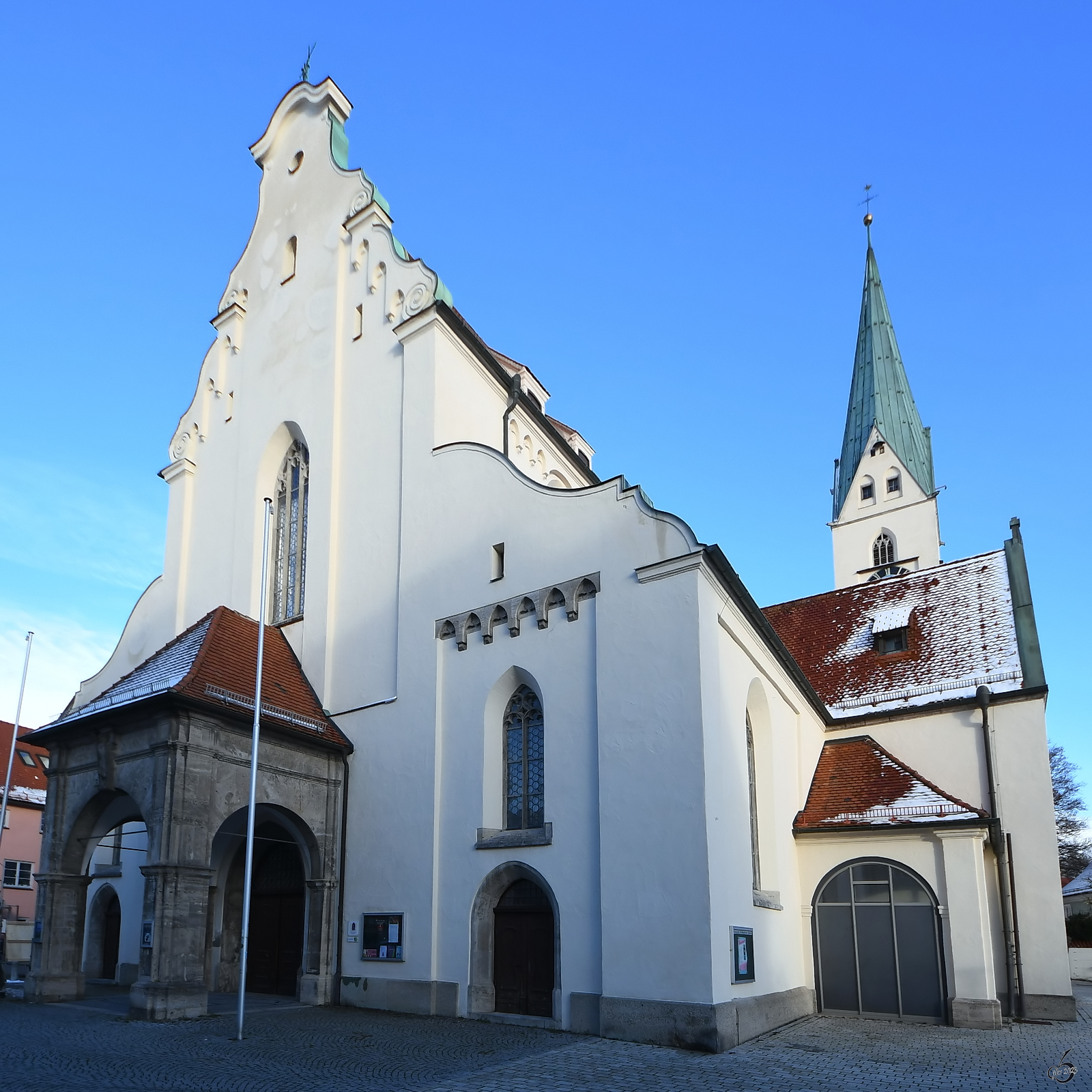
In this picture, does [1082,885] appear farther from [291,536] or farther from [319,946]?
[291,536]

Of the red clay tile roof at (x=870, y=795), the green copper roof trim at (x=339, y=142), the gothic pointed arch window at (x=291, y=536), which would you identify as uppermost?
the green copper roof trim at (x=339, y=142)

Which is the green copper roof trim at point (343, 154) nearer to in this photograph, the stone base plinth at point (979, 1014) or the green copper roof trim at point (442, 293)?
the green copper roof trim at point (442, 293)

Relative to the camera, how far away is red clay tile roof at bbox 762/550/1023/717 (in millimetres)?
20734

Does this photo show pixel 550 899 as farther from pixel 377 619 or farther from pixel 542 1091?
pixel 377 619

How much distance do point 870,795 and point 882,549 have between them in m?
31.2

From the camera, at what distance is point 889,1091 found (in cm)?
1048

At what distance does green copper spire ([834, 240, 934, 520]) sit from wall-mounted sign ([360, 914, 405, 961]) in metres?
37.9

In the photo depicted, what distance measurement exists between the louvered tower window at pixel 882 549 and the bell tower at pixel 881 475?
0.03 meters

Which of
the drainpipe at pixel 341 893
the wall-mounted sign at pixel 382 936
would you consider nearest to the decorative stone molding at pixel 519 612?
the drainpipe at pixel 341 893

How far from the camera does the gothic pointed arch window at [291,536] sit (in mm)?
21328

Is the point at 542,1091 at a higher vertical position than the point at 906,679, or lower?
lower

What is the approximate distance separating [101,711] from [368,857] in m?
5.18

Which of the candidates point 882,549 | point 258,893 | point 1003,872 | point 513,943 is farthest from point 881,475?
point 513,943

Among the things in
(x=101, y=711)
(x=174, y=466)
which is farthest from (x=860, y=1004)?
(x=174, y=466)
